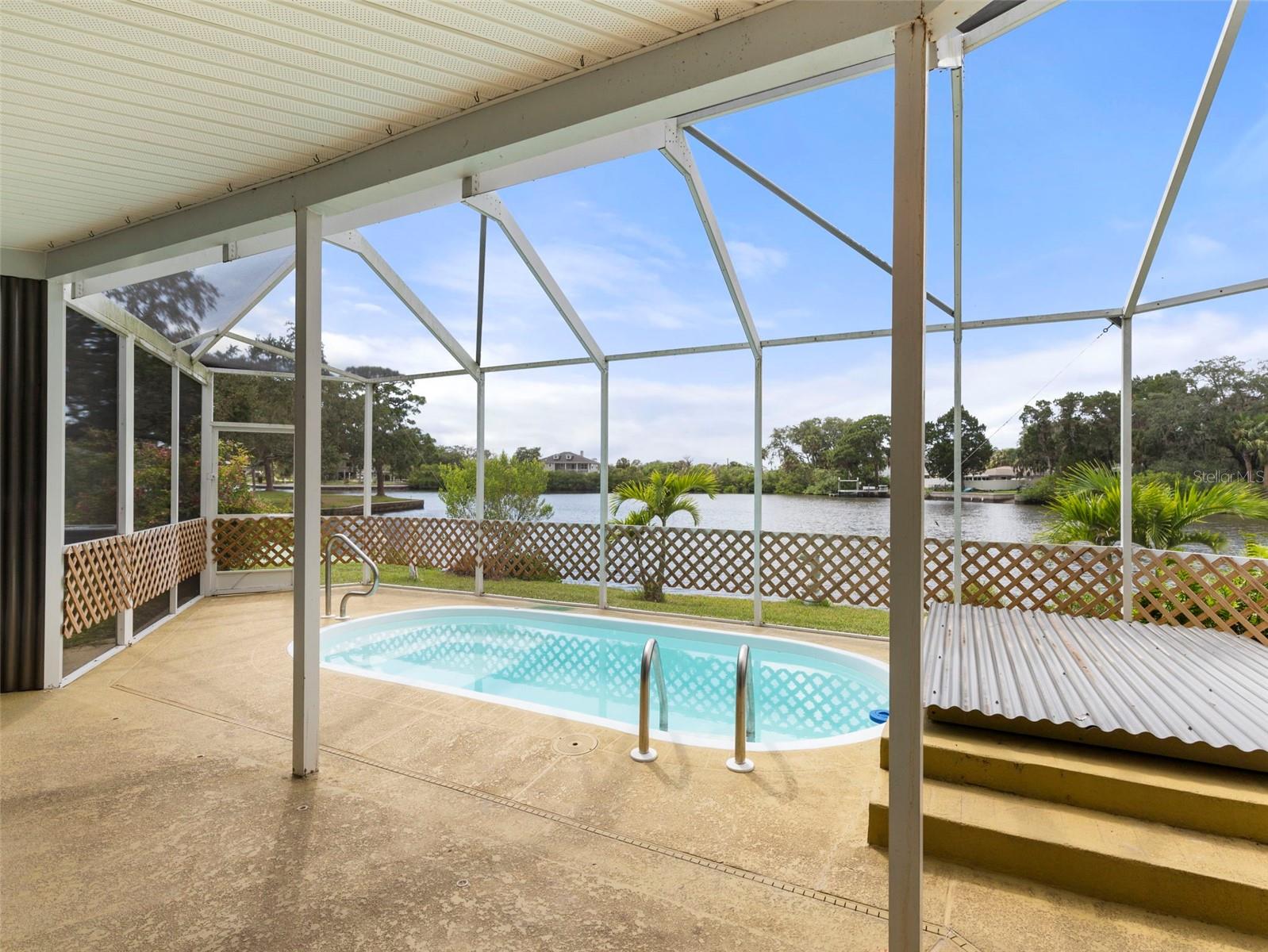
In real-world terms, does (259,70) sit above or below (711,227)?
below

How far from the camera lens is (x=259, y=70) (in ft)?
Answer: 6.97

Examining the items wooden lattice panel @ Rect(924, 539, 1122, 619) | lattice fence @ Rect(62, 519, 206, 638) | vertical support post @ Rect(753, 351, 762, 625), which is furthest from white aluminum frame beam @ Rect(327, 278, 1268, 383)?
lattice fence @ Rect(62, 519, 206, 638)

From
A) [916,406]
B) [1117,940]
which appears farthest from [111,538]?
[1117,940]

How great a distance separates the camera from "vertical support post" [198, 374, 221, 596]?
695 cm

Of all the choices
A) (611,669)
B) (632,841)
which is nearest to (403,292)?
(611,669)

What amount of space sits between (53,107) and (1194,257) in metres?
6.30

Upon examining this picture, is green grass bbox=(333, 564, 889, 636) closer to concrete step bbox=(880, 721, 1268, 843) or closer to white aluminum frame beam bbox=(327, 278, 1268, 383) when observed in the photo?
white aluminum frame beam bbox=(327, 278, 1268, 383)

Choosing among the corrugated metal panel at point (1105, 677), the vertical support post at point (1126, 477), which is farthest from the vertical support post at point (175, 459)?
the vertical support post at point (1126, 477)

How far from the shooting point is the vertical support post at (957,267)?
3.74 meters

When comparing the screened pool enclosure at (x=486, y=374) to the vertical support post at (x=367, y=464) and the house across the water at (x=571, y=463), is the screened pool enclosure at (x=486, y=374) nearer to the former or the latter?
the vertical support post at (x=367, y=464)

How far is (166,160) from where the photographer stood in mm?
2750

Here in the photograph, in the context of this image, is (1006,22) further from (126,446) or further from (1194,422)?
(126,446)

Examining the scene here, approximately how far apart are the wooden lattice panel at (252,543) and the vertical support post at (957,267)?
6.88m

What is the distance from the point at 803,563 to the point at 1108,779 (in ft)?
13.6
